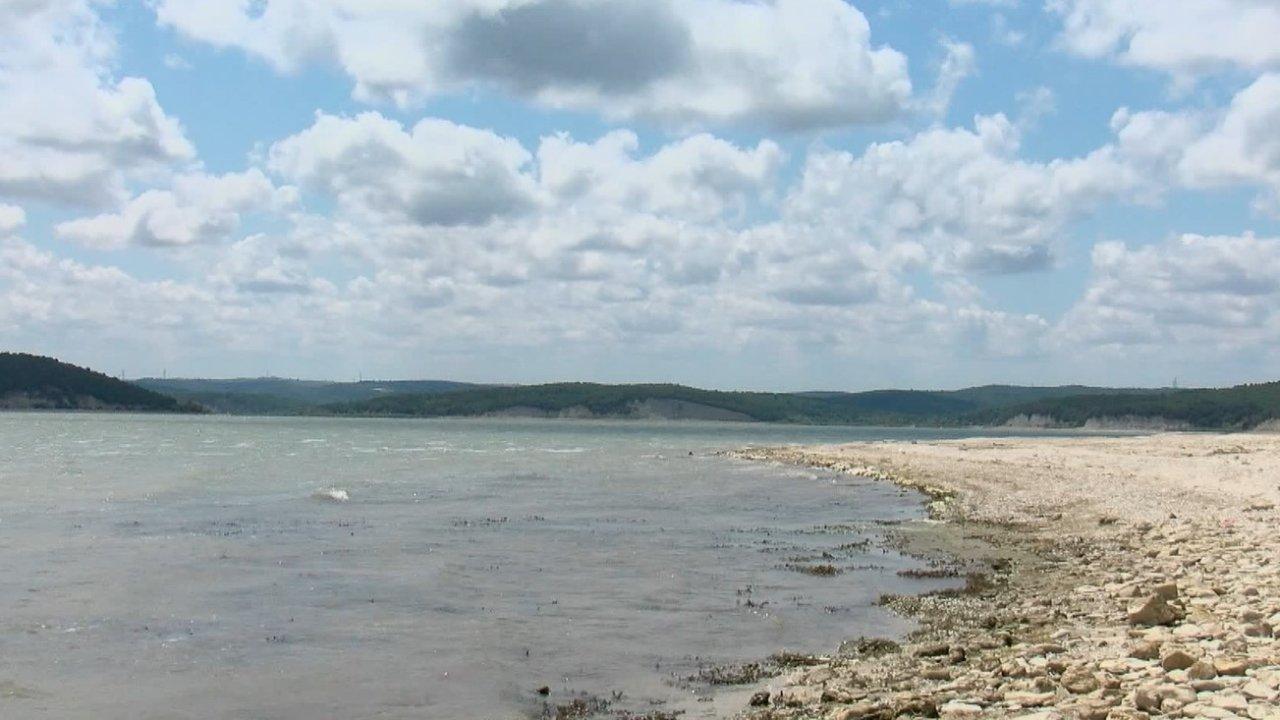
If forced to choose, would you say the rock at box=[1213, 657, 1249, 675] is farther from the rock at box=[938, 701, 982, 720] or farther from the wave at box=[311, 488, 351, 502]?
the wave at box=[311, 488, 351, 502]

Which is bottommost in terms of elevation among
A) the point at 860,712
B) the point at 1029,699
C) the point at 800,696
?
the point at 800,696

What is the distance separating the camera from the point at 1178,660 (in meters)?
11.8

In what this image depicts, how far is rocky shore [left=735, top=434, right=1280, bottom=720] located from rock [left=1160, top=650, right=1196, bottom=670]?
0.9 inches

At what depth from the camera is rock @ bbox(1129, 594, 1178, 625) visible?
15359 millimetres

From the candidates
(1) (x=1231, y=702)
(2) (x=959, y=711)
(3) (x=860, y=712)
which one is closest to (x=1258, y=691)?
(1) (x=1231, y=702)

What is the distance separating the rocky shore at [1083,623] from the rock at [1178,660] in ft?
0.07

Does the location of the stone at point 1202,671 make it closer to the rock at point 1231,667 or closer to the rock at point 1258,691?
the rock at point 1231,667

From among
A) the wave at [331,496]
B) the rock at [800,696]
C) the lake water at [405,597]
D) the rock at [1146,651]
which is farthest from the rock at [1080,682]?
the wave at [331,496]

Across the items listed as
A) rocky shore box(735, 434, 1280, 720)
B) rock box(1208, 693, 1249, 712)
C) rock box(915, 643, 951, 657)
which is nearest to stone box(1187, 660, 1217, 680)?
rocky shore box(735, 434, 1280, 720)

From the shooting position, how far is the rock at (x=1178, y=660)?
11.7m

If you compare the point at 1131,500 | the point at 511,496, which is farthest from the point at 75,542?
the point at 1131,500

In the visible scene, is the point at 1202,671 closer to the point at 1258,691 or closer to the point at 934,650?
the point at 1258,691

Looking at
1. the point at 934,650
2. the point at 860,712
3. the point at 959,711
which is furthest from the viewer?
the point at 934,650

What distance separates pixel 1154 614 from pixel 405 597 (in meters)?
14.0
